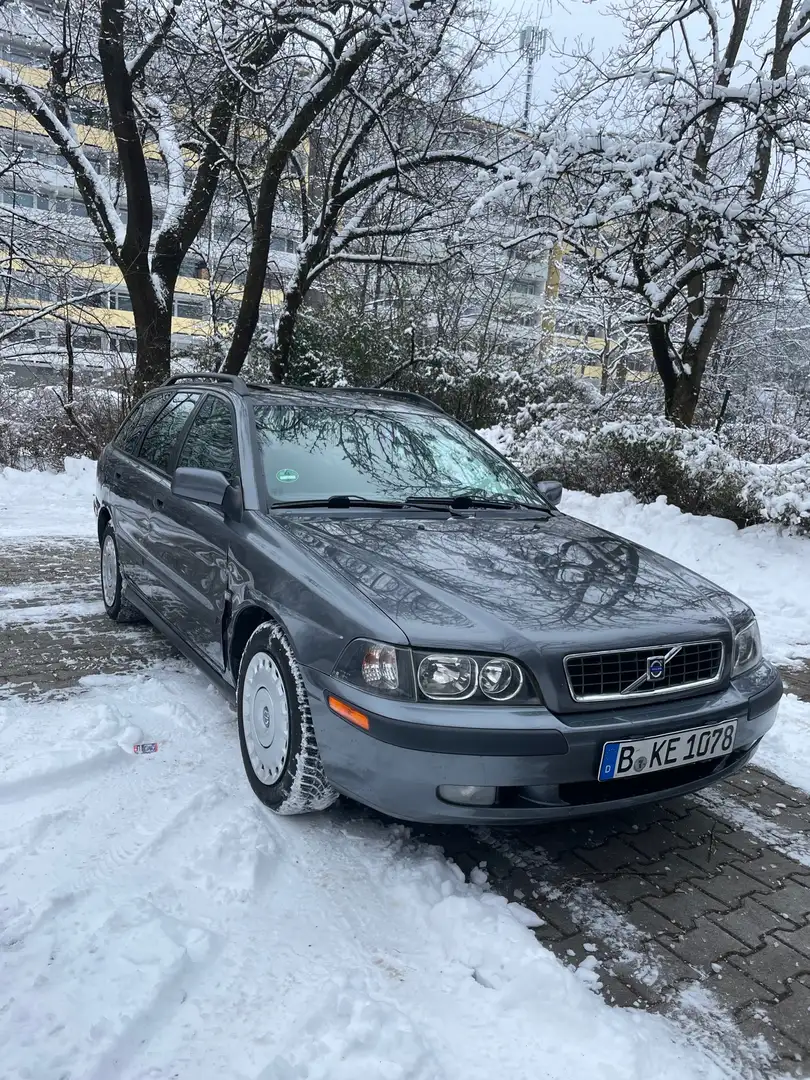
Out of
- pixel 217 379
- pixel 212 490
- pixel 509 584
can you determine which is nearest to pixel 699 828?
pixel 509 584

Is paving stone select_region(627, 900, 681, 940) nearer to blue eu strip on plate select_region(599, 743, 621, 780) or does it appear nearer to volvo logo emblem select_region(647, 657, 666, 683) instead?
blue eu strip on plate select_region(599, 743, 621, 780)

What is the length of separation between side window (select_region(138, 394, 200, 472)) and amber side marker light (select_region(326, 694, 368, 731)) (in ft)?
7.56

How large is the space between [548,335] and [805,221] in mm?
10774

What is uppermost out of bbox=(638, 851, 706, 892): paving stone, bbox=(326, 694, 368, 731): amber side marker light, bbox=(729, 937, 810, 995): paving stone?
bbox=(326, 694, 368, 731): amber side marker light

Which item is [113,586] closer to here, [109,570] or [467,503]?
[109,570]

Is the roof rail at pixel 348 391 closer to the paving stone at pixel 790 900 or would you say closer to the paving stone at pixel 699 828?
the paving stone at pixel 699 828

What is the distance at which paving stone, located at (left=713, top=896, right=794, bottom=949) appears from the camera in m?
2.57

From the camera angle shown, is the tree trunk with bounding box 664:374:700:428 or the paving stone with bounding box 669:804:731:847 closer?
the paving stone with bounding box 669:804:731:847

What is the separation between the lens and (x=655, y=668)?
107 inches

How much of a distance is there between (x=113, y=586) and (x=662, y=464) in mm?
6030

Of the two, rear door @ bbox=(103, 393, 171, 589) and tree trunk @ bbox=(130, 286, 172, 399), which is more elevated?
tree trunk @ bbox=(130, 286, 172, 399)

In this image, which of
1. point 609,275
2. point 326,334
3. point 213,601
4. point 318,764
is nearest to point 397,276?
point 326,334

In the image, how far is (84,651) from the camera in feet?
15.7

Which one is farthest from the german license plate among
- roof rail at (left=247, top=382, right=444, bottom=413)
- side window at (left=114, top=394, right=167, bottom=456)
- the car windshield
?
side window at (left=114, top=394, right=167, bottom=456)
